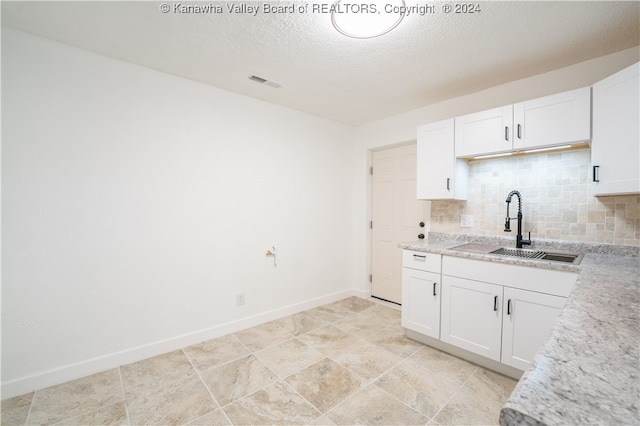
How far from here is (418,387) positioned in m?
1.95

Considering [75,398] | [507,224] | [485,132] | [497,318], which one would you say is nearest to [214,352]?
[75,398]

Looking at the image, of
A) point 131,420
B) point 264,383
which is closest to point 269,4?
point 264,383

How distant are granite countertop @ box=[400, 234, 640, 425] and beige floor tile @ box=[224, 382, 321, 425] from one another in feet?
4.93

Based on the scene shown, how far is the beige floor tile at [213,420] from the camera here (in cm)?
164

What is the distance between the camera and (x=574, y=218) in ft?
7.25

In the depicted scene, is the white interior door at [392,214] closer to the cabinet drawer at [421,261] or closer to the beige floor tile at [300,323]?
the cabinet drawer at [421,261]

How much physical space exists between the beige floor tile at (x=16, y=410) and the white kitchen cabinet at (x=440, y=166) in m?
3.39

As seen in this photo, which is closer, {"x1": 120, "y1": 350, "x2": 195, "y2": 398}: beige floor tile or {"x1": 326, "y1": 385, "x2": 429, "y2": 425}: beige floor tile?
{"x1": 326, "y1": 385, "x2": 429, "y2": 425}: beige floor tile

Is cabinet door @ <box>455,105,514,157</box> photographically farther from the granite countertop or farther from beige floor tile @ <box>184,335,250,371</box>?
beige floor tile @ <box>184,335,250,371</box>

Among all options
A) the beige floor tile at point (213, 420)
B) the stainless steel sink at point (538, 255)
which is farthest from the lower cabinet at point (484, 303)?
the beige floor tile at point (213, 420)

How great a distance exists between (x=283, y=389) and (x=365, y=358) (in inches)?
29.4

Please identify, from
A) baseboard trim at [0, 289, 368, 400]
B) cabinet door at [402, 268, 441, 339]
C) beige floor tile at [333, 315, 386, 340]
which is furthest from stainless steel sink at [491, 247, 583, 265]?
baseboard trim at [0, 289, 368, 400]

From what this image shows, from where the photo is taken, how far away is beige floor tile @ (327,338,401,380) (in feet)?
7.05

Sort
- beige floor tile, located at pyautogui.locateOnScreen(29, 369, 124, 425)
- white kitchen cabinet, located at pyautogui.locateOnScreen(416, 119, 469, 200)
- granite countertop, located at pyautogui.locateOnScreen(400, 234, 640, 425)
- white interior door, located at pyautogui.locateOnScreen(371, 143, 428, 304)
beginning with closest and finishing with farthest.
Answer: granite countertop, located at pyautogui.locateOnScreen(400, 234, 640, 425), beige floor tile, located at pyautogui.locateOnScreen(29, 369, 124, 425), white kitchen cabinet, located at pyautogui.locateOnScreen(416, 119, 469, 200), white interior door, located at pyautogui.locateOnScreen(371, 143, 428, 304)
